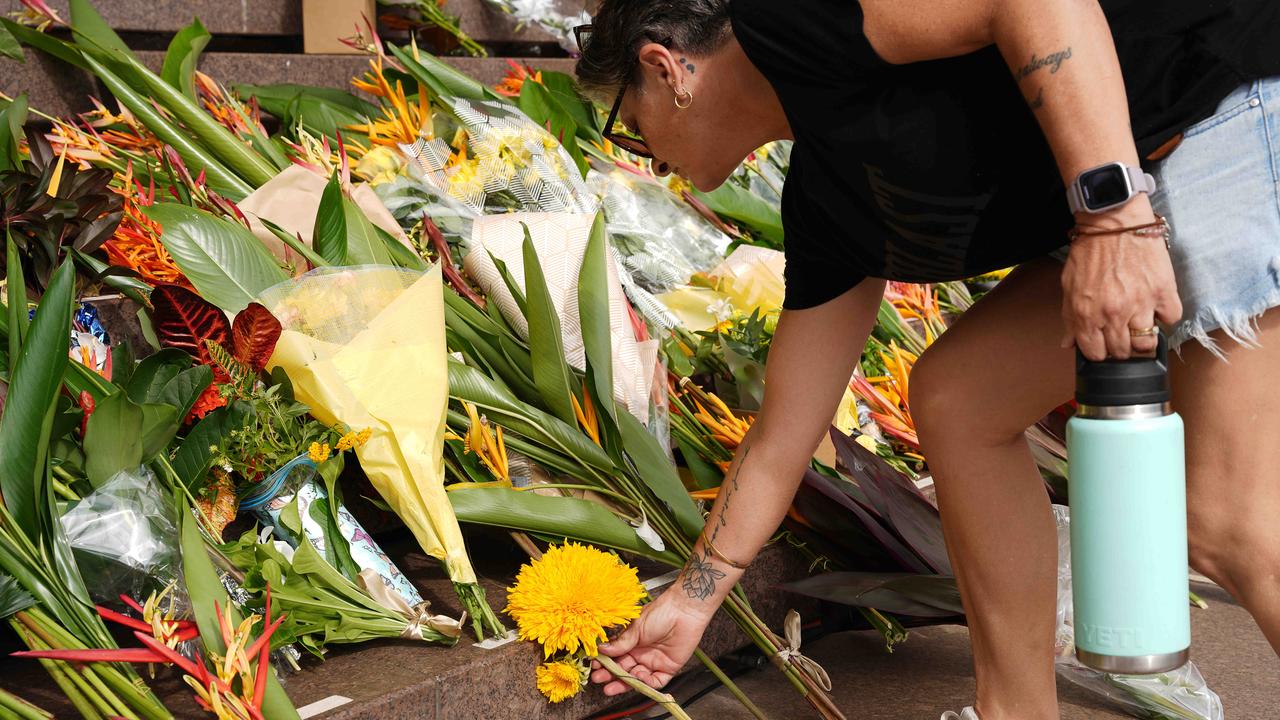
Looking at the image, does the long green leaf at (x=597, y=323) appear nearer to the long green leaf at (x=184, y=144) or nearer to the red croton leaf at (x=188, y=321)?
the red croton leaf at (x=188, y=321)

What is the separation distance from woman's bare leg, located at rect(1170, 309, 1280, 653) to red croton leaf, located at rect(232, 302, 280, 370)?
1.08 m

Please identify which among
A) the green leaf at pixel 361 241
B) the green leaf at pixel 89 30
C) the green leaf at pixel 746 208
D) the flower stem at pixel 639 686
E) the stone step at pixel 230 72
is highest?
the green leaf at pixel 89 30

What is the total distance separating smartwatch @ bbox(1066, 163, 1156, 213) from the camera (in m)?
1.09

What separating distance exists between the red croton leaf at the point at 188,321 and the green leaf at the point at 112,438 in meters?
0.15

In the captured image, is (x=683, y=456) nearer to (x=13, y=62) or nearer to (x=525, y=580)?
(x=525, y=580)

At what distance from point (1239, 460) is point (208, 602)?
1.10 m

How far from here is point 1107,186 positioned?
110 centimetres

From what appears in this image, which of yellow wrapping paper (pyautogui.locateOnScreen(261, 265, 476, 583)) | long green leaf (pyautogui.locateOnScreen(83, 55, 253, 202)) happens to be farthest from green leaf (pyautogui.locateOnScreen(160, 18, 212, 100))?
yellow wrapping paper (pyautogui.locateOnScreen(261, 265, 476, 583))

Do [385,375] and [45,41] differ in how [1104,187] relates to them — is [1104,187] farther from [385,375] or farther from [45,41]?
[45,41]

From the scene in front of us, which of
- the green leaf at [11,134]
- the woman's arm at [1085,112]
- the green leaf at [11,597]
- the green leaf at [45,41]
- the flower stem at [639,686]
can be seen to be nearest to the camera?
the woman's arm at [1085,112]

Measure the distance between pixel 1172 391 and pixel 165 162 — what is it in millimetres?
1661

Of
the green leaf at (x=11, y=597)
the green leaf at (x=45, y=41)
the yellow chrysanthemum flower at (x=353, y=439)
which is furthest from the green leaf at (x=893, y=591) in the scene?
the green leaf at (x=45, y=41)

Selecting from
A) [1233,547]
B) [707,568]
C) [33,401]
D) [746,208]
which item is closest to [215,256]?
[33,401]

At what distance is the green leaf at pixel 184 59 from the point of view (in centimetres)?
261
